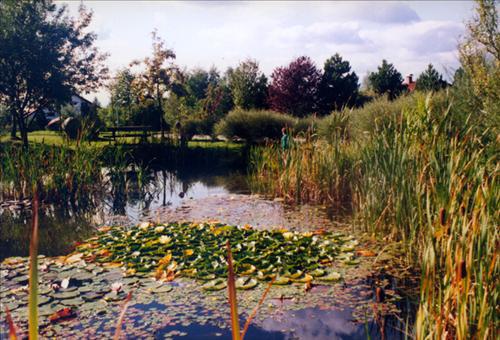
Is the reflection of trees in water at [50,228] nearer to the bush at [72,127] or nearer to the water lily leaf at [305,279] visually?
the water lily leaf at [305,279]

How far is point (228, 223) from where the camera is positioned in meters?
8.34

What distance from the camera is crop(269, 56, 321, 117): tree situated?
26.8m

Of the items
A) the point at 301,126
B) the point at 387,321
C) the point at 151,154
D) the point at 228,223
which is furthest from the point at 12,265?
the point at 301,126

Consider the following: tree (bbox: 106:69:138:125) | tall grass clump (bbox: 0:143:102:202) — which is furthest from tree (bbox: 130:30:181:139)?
tall grass clump (bbox: 0:143:102:202)

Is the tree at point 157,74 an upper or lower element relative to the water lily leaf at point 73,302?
upper

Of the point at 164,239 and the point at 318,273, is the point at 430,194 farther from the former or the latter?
the point at 164,239

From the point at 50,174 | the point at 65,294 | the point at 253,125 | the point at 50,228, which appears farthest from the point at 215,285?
the point at 253,125

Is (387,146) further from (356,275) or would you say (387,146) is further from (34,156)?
(34,156)

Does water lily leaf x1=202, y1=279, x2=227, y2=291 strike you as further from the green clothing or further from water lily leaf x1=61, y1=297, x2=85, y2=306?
the green clothing

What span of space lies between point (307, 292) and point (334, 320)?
25.0 inches

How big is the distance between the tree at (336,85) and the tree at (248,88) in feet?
12.0

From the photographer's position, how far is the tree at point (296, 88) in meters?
26.8

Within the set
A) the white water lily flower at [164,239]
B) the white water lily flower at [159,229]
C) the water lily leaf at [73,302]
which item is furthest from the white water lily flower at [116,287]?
the white water lily flower at [159,229]

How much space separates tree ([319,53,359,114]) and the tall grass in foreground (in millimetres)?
17959
